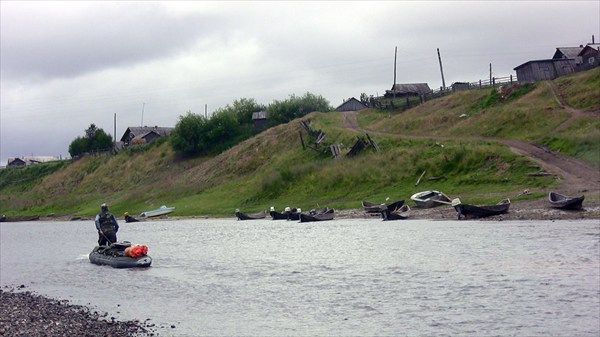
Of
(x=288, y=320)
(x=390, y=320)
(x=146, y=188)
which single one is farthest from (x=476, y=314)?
(x=146, y=188)

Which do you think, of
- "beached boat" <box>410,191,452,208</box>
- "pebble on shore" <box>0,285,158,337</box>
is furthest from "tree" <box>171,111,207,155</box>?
"pebble on shore" <box>0,285,158,337</box>

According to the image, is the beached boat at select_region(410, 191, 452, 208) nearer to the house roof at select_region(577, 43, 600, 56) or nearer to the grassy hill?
the grassy hill

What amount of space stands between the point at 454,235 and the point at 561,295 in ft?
69.1

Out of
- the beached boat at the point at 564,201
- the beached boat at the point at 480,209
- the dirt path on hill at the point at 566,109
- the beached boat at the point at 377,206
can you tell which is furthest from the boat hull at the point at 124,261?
the dirt path on hill at the point at 566,109

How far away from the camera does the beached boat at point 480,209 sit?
195ft

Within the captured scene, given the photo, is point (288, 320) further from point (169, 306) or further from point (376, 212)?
point (376, 212)

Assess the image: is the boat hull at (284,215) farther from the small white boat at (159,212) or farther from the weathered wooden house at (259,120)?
the weathered wooden house at (259,120)

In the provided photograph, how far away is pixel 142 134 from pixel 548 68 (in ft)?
343

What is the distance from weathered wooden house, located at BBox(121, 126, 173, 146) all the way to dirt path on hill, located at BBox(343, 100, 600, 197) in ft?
351

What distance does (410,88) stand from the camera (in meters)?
146

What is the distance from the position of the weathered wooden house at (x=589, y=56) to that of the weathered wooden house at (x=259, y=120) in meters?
61.9

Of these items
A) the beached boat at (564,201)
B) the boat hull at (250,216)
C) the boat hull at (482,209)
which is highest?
the beached boat at (564,201)

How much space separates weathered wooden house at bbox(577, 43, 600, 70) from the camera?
325ft

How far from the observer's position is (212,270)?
4453 centimetres
